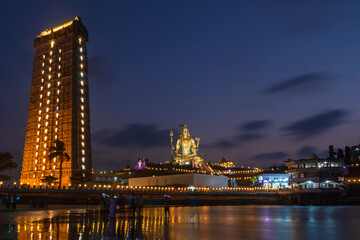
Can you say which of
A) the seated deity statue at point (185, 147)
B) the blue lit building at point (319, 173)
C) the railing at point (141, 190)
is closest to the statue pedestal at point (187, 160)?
the seated deity statue at point (185, 147)

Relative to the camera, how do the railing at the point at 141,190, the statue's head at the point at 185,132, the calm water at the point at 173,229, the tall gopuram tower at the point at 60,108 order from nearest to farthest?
1. the calm water at the point at 173,229
2. the railing at the point at 141,190
3. the tall gopuram tower at the point at 60,108
4. the statue's head at the point at 185,132

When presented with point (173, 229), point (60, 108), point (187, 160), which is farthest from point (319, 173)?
point (173, 229)

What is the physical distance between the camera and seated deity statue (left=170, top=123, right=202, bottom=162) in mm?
149125

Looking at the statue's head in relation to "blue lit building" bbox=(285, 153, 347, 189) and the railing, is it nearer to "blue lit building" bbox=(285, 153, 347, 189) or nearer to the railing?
the railing

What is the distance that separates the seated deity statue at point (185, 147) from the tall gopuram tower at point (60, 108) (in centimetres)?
4808

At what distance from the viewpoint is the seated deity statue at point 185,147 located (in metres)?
149

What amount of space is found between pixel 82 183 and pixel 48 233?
89339 millimetres

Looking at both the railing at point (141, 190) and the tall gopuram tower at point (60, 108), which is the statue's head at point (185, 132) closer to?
the tall gopuram tower at point (60, 108)

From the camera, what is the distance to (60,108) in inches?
4555

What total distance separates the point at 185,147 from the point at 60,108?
5899 centimetres

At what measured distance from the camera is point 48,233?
15336 mm

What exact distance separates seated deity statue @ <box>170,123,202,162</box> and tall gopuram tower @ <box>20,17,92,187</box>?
158ft

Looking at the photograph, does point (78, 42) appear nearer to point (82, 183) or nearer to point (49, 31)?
point (49, 31)

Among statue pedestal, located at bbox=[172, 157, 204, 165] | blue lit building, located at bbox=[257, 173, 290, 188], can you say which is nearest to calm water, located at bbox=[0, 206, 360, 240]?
blue lit building, located at bbox=[257, 173, 290, 188]
